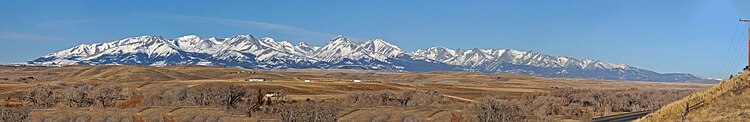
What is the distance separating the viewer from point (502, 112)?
7131 centimetres

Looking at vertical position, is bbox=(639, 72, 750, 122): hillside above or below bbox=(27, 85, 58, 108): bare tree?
above

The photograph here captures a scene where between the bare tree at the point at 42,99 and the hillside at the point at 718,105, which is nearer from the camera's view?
the hillside at the point at 718,105

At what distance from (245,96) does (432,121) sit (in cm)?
5736

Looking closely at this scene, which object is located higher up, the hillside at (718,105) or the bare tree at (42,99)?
the hillside at (718,105)

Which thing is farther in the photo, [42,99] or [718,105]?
[42,99]

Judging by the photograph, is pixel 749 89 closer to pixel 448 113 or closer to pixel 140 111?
pixel 448 113

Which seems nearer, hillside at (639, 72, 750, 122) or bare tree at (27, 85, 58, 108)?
hillside at (639, 72, 750, 122)

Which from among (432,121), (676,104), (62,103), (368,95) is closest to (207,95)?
(62,103)

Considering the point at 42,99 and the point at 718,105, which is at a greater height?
the point at 718,105

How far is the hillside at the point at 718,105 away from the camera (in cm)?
4469

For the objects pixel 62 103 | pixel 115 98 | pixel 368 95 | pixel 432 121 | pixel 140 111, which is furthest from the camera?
pixel 368 95

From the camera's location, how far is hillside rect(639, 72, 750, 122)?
147ft

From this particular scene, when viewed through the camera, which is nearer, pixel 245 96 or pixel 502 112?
pixel 502 112

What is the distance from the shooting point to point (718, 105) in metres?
47.7
